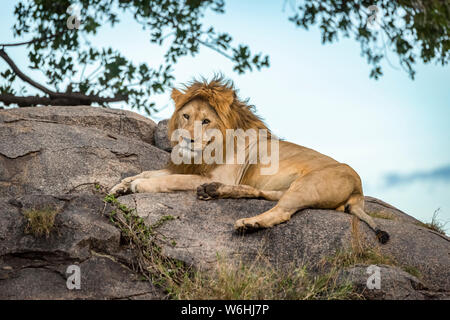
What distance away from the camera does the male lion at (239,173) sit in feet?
20.3

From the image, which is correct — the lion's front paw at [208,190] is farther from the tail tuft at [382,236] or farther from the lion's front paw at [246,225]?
the tail tuft at [382,236]

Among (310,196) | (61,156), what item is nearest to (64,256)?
(310,196)

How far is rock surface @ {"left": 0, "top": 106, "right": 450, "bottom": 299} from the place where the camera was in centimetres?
519

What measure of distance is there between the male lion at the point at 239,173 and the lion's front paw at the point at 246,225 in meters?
0.28

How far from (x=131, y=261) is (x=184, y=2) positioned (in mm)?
4877

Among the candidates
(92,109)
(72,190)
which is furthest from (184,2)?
(72,190)

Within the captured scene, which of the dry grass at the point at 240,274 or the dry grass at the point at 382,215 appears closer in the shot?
the dry grass at the point at 240,274

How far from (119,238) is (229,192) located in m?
1.31

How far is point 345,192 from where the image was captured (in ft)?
20.7

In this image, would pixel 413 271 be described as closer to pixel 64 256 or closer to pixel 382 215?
pixel 382 215

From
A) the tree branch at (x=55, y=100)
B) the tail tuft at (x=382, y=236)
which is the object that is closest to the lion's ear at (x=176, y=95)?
the tail tuft at (x=382, y=236)

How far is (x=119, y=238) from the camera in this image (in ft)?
18.7

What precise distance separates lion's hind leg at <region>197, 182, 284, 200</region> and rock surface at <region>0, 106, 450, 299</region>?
0.08 m

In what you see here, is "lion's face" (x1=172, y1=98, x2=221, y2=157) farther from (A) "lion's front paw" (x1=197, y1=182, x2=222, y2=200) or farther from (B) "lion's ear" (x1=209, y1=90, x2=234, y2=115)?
(A) "lion's front paw" (x1=197, y1=182, x2=222, y2=200)
